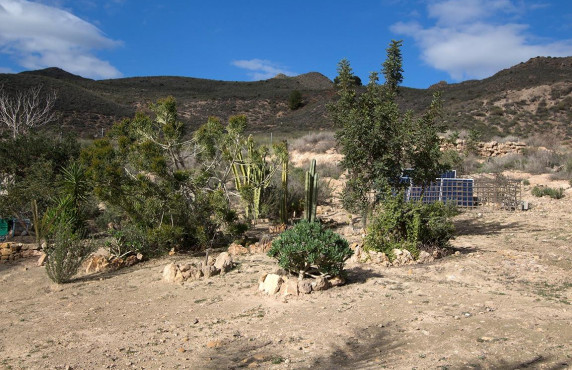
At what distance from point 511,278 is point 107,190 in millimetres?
7105

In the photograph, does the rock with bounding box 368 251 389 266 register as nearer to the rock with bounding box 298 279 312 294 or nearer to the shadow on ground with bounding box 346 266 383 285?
the shadow on ground with bounding box 346 266 383 285

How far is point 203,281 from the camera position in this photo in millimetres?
7688

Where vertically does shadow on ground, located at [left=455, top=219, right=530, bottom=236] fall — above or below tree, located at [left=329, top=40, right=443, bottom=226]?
below

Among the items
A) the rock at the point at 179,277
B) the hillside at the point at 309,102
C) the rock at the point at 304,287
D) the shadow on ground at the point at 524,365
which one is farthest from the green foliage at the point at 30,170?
the hillside at the point at 309,102

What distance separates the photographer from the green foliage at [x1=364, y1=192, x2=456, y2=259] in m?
8.27

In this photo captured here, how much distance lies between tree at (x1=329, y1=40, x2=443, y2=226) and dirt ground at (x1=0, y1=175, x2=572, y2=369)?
2.32 m

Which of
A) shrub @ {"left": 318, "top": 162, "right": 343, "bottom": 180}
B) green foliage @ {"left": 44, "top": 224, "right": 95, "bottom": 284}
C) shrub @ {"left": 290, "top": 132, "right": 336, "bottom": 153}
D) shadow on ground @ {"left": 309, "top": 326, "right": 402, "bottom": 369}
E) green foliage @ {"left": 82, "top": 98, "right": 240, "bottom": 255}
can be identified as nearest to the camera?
shadow on ground @ {"left": 309, "top": 326, "right": 402, "bottom": 369}

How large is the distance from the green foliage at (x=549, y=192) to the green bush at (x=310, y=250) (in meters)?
11.7

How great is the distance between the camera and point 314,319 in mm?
5641

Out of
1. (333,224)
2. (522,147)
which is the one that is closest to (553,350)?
(333,224)

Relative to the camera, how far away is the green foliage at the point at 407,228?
8.27 meters

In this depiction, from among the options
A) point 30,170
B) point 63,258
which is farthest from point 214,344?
point 30,170

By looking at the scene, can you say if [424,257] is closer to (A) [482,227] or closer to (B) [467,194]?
(A) [482,227]

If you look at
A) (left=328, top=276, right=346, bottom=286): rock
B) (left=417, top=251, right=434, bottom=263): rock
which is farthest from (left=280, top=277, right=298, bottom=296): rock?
(left=417, top=251, right=434, bottom=263): rock
